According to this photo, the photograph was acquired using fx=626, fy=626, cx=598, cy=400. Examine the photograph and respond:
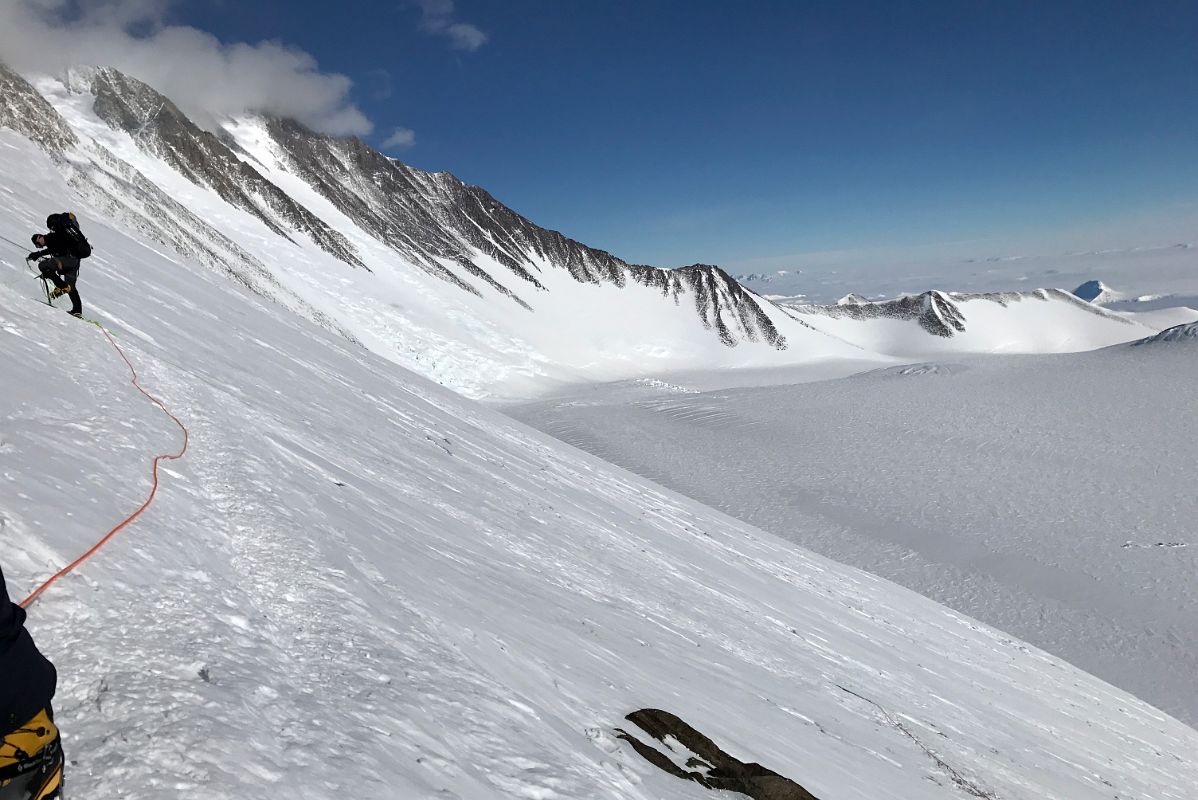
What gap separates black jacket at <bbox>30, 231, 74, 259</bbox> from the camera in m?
10.6

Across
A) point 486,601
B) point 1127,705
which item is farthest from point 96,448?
point 1127,705

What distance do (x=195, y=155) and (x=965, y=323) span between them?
149m

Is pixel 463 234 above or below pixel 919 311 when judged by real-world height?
below

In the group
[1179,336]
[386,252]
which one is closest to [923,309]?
[1179,336]

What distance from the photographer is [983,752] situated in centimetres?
991

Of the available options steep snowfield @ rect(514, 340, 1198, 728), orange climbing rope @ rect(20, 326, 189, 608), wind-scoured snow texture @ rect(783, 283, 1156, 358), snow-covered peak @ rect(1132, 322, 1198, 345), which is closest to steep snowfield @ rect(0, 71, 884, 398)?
steep snowfield @ rect(514, 340, 1198, 728)

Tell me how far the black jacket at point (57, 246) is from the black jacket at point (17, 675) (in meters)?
11.1

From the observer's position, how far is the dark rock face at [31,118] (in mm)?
37088

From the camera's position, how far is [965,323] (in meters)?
144

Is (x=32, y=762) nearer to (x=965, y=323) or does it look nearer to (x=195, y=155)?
(x=195, y=155)

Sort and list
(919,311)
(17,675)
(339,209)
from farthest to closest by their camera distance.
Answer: (919,311) → (339,209) → (17,675)

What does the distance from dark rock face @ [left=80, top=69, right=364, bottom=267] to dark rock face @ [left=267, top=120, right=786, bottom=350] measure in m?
11.7

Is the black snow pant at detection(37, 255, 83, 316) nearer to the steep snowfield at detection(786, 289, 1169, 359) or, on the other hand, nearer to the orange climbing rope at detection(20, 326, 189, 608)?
the orange climbing rope at detection(20, 326, 189, 608)

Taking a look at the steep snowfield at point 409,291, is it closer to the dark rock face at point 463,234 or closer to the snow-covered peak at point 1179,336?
the dark rock face at point 463,234
